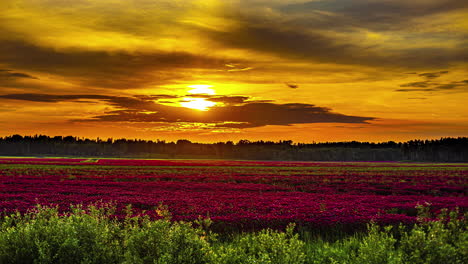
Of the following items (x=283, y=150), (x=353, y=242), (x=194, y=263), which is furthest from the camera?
(x=283, y=150)

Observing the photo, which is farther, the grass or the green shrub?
the green shrub

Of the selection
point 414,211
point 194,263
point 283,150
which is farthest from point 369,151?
point 194,263

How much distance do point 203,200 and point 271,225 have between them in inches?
258

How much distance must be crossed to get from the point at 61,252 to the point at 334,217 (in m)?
11.2

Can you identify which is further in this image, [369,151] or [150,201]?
[369,151]

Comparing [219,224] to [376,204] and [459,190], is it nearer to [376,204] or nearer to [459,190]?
[376,204]

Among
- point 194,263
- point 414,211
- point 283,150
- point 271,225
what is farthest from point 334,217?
point 283,150

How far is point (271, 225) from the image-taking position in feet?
50.9

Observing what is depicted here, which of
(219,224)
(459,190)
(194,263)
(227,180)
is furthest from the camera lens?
(227,180)

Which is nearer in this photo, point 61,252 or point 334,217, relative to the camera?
point 61,252

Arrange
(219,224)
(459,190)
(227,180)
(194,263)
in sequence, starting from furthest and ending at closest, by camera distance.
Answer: (227,180), (459,190), (219,224), (194,263)

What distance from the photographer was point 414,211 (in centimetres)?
2086

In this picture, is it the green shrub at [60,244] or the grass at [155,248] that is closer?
the grass at [155,248]

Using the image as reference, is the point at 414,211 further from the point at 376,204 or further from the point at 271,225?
the point at 271,225
